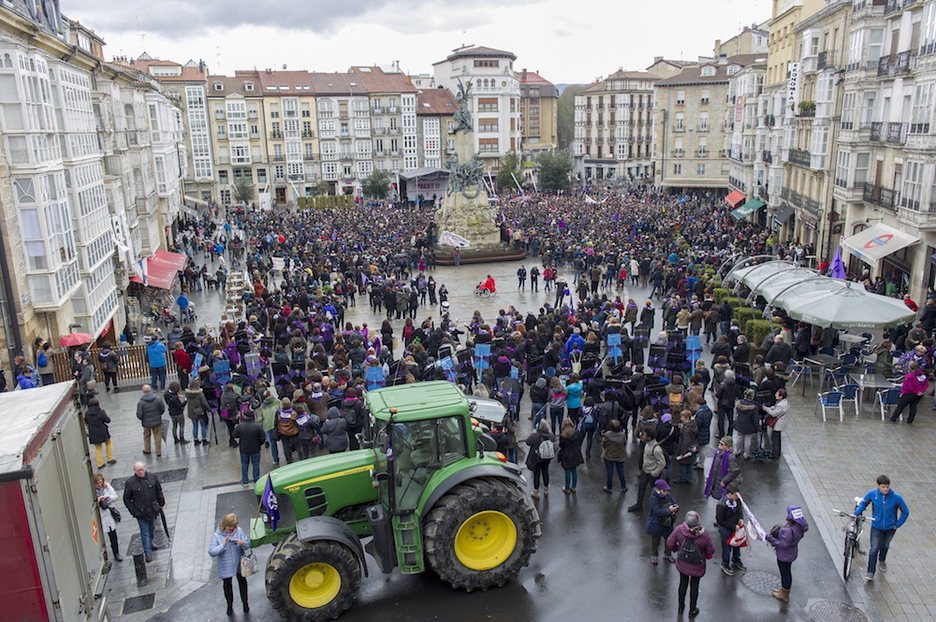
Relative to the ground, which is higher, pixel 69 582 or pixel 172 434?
pixel 69 582

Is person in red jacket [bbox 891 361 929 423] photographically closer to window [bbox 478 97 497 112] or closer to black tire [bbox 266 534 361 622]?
black tire [bbox 266 534 361 622]

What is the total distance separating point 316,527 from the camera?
8547 mm

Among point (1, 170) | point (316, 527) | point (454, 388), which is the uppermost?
point (1, 170)

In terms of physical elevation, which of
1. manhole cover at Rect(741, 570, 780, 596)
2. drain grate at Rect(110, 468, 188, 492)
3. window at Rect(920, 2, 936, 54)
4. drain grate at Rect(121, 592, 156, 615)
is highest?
window at Rect(920, 2, 936, 54)

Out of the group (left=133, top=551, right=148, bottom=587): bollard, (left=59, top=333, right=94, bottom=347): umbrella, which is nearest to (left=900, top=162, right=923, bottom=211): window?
(left=133, top=551, right=148, bottom=587): bollard

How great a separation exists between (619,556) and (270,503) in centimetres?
479

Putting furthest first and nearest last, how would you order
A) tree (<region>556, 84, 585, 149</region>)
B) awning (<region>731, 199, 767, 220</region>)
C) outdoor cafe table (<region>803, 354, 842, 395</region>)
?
tree (<region>556, 84, 585, 149</region>) → awning (<region>731, 199, 767, 220</region>) → outdoor cafe table (<region>803, 354, 842, 395</region>)

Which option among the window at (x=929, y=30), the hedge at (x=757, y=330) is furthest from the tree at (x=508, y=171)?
the hedge at (x=757, y=330)

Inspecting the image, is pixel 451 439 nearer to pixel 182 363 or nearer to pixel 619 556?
pixel 619 556

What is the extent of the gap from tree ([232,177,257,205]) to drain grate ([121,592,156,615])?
5833 cm

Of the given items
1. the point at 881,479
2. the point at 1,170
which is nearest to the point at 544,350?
the point at 881,479

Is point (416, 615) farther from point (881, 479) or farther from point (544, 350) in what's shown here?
point (544, 350)

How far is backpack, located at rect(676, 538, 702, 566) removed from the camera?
8.33 metres

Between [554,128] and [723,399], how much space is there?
94.7m
